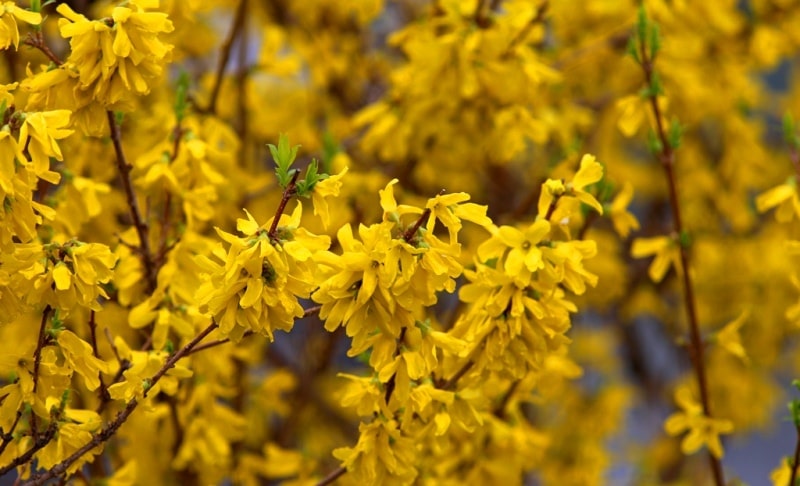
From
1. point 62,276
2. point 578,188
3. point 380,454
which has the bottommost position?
point 380,454

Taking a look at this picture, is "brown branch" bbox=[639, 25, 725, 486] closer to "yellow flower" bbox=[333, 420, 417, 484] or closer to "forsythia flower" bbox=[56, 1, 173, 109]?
"yellow flower" bbox=[333, 420, 417, 484]

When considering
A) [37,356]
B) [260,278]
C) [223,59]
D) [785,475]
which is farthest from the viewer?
[223,59]

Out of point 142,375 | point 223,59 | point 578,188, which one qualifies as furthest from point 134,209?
point 223,59

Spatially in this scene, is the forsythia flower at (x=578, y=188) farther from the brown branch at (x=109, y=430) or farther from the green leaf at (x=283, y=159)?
the brown branch at (x=109, y=430)

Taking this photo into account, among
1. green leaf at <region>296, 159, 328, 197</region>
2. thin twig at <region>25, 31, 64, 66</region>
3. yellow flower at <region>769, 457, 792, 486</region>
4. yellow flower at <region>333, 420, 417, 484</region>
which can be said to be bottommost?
yellow flower at <region>769, 457, 792, 486</region>

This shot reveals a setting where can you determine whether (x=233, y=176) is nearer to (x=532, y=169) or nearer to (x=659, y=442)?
(x=532, y=169)

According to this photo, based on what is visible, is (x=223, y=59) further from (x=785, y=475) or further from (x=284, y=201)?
(x=785, y=475)

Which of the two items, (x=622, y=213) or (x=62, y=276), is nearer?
(x=62, y=276)

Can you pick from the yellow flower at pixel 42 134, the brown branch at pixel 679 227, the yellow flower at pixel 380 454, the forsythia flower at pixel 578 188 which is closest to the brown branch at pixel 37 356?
the yellow flower at pixel 42 134

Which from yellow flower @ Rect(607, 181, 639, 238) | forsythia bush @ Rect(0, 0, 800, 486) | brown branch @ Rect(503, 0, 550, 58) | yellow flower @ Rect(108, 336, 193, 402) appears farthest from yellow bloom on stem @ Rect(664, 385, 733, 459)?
yellow flower @ Rect(108, 336, 193, 402)
